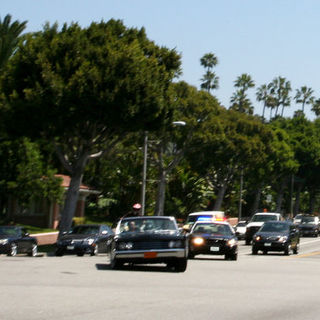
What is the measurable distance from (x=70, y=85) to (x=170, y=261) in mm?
18218

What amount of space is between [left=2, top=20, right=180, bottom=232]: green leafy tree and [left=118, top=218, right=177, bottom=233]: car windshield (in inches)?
661

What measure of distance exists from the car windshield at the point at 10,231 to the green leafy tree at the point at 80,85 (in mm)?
6570

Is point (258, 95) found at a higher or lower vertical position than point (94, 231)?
higher

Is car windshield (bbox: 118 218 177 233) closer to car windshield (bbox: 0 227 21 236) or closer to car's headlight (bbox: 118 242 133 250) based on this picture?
car's headlight (bbox: 118 242 133 250)

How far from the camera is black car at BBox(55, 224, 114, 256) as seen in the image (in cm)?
3422

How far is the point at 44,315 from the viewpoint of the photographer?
41.2ft

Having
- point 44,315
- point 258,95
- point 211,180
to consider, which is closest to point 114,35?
point 44,315

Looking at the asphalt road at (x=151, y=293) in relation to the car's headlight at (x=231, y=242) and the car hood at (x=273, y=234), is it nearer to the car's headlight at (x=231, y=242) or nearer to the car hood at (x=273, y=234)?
the car's headlight at (x=231, y=242)

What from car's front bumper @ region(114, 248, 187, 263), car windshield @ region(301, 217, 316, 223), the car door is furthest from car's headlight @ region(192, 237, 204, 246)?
car windshield @ region(301, 217, 316, 223)

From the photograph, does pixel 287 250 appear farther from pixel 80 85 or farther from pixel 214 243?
pixel 80 85

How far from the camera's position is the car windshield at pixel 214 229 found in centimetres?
3198

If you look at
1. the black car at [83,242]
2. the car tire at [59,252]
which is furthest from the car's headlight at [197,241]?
the car tire at [59,252]

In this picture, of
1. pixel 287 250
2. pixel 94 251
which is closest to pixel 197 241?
pixel 94 251

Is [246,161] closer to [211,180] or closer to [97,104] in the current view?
[211,180]
